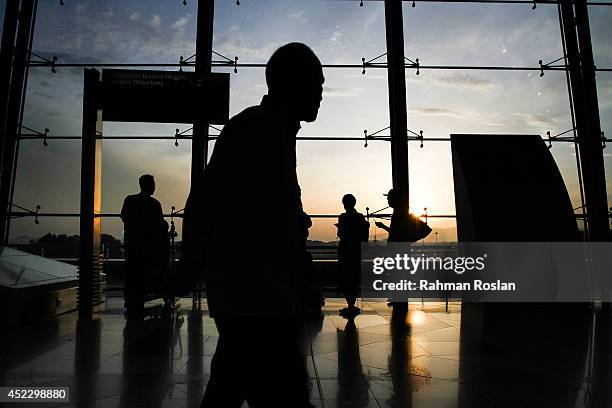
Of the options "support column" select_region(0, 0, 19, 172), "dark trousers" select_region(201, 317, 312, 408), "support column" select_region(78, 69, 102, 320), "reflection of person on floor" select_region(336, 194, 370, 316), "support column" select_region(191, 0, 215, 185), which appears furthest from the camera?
"support column" select_region(191, 0, 215, 185)

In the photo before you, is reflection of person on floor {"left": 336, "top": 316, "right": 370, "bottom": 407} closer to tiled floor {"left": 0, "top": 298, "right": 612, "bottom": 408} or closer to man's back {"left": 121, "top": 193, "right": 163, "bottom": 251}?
tiled floor {"left": 0, "top": 298, "right": 612, "bottom": 408}

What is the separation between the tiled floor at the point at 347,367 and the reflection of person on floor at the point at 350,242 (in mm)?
811

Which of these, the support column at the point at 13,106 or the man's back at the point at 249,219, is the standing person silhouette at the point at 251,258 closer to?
the man's back at the point at 249,219

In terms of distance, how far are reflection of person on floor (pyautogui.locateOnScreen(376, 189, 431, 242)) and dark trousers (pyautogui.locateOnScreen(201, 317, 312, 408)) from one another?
4.33 m

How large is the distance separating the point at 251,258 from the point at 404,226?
4482 mm

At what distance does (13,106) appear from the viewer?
20.0 ft

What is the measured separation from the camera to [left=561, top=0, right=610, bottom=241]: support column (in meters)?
6.30

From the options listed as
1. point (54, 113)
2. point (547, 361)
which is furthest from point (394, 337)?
point (54, 113)

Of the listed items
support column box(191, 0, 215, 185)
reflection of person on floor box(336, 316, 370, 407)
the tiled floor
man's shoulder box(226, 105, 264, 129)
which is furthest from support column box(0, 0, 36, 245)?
man's shoulder box(226, 105, 264, 129)

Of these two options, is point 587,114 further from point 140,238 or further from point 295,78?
point 295,78

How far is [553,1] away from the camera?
6.51 metres

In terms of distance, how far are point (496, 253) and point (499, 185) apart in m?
0.76

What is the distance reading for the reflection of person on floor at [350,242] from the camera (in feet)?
16.3

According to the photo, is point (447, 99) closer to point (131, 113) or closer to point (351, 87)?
point (351, 87)
